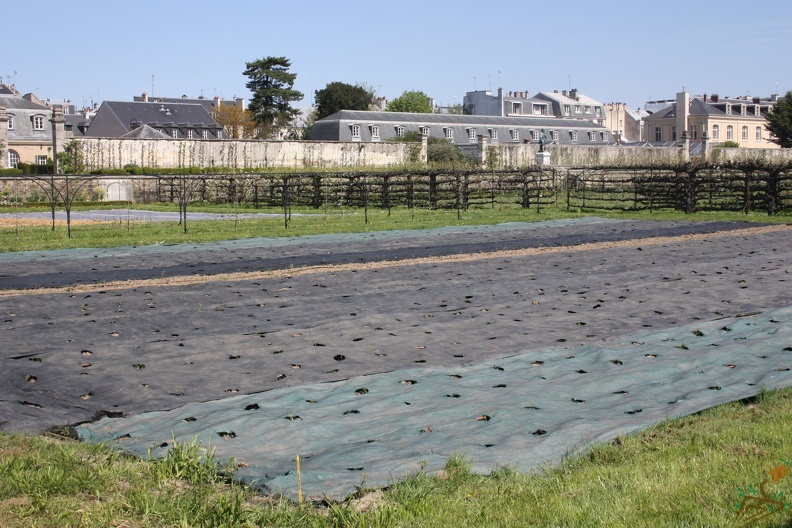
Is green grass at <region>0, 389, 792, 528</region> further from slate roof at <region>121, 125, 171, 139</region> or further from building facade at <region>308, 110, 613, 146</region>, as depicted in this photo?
building facade at <region>308, 110, 613, 146</region>

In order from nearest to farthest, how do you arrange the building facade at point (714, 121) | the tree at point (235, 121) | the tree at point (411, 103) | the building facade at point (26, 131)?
the building facade at point (26, 131)
the building facade at point (714, 121)
the tree at point (235, 121)
the tree at point (411, 103)

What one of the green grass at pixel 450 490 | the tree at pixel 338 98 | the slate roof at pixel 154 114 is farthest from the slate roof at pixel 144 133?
the green grass at pixel 450 490

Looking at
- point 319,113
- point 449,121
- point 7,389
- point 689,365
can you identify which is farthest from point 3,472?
point 319,113

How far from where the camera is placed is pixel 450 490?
199 inches

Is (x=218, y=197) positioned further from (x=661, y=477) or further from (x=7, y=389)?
(x=661, y=477)

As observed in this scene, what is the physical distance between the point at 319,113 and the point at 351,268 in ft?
274

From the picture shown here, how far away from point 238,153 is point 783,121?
187 feet

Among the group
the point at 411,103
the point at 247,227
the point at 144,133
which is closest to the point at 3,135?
the point at 144,133

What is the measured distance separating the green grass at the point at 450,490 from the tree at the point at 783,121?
8999 centimetres

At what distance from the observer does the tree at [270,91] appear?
96.6m

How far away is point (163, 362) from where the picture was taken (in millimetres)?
8742

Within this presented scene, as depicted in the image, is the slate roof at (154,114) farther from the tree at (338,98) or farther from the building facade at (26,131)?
the tree at (338,98)

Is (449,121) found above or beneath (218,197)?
above

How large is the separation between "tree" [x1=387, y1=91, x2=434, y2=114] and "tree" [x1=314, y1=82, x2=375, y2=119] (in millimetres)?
15260
